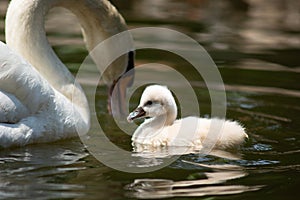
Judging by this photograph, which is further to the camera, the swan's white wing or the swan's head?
the swan's head

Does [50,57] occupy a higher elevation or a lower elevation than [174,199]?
higher

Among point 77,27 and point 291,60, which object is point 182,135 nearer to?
point 291,60

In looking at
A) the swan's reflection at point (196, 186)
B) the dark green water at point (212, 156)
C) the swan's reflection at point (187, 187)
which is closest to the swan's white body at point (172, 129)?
the dark green water at point (212, 156)

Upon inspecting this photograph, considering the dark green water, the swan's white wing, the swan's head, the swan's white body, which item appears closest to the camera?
the dark green water

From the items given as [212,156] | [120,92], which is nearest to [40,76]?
[120,92]

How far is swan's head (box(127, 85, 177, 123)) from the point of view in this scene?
706 cm

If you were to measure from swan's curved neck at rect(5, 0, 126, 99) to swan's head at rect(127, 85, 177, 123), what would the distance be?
0.89 m

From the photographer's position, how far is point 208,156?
6.64 meters

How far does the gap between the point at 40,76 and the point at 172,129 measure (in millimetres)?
1226

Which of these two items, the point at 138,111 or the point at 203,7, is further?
the point at 203,7

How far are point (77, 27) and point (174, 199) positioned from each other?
8.73 metres

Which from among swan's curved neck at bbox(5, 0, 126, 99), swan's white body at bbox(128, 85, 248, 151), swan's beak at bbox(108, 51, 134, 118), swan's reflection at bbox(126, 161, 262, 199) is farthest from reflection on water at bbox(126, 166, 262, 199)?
swan's beak at bbox(108, 51, 134, 118)

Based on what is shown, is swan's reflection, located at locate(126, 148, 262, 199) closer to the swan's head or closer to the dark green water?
the dark green water

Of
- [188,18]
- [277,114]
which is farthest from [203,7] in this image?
[277,114]
